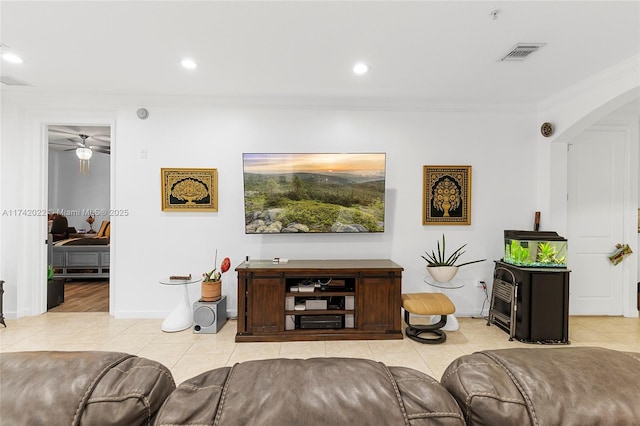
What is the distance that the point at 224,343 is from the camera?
125 inches

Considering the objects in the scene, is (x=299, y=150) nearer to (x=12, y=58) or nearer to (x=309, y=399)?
Answer: (x=12, y=58)

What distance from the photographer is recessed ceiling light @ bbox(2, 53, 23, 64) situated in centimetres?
285

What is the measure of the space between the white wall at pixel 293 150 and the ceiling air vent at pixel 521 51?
1.14 metres

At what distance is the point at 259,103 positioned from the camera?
12.6 feet

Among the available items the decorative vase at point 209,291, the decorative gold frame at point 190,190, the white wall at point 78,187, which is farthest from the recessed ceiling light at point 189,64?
the white wall at point 78,187

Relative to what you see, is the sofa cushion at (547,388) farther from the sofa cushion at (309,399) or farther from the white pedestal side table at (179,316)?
the white pedestal side table at (179,316)

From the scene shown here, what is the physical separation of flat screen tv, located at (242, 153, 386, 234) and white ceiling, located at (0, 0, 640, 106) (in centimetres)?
80

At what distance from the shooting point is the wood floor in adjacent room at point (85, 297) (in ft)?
13.9

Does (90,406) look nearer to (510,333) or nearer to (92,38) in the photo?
(92,38)

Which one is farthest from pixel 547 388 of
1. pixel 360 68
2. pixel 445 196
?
pixel 445 196

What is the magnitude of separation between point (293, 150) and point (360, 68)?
4.21 feet

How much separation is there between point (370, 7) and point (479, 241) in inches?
120

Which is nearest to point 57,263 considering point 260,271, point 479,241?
point 260,271

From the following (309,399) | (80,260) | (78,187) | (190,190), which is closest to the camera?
(309,399)
